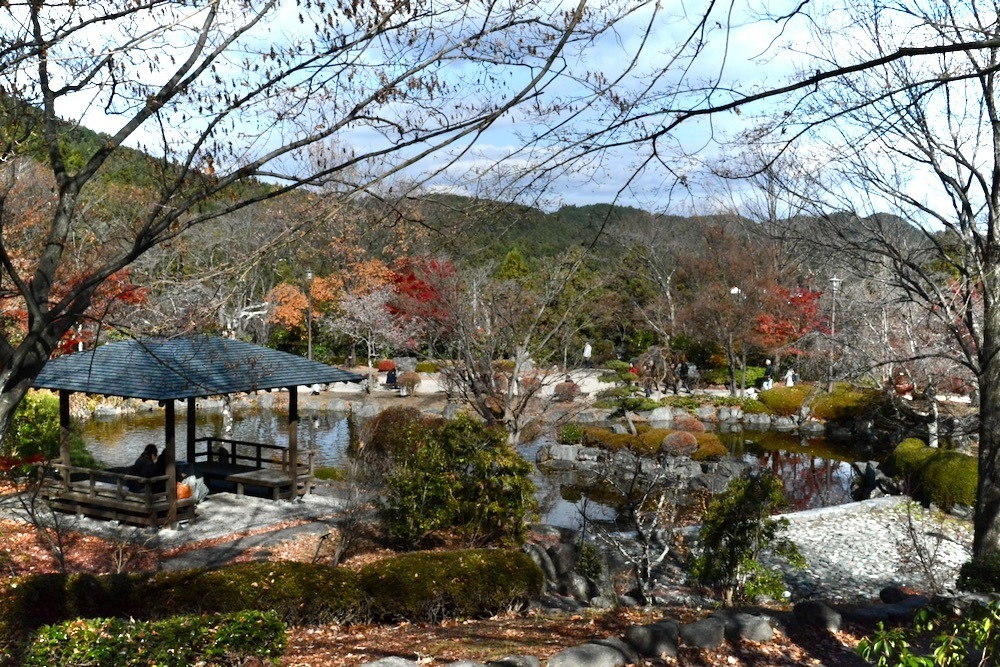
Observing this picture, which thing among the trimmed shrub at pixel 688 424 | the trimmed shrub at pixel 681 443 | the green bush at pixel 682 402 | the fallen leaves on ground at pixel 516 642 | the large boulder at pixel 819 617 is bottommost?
the fallen leaves on ground at pixel 516 642

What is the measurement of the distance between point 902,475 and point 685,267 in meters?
17.8

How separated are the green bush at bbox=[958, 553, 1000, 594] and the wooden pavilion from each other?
7.21 meters

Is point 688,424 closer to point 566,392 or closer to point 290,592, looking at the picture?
point 566,392

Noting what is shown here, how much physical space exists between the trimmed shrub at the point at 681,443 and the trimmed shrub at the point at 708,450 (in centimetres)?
12

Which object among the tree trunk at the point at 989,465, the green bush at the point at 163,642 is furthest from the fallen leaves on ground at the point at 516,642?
the tree trunk at the point at 989,465

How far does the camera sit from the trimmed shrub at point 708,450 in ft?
55.9

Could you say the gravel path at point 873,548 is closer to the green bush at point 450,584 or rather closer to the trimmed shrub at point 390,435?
the green bush at point 450,584

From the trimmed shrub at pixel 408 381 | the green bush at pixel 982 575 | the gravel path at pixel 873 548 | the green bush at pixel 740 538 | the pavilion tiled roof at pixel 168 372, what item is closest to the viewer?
the green bush at pixel 982 575

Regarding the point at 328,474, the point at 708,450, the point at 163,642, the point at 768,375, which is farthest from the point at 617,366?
the point at 163,642

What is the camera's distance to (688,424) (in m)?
20.1

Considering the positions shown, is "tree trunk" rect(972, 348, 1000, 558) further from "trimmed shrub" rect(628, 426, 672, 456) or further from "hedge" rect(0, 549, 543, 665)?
"trimmed shrub" rect(628, 426, 672, 456)

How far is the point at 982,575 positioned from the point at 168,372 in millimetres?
9042

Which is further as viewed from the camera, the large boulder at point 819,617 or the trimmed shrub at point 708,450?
the trimmed shrub at point 708,450

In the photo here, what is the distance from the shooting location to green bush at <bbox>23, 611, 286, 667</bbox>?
15.9 feet
